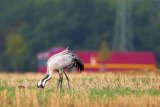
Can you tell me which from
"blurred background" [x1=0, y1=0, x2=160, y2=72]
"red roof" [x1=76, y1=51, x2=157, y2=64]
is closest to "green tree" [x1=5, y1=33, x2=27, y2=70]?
"blurred background" [x1=0, y1=0, x2=160, y2=72]

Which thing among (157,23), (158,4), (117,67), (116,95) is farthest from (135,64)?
(116,95)

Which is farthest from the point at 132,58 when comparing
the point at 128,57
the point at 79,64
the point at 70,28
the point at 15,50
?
the point at 79,64

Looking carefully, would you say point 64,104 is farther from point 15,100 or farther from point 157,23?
point 157,23

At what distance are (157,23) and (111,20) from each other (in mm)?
7340

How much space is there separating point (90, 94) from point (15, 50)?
7864cm

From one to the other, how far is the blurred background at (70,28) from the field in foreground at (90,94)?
73.5 m

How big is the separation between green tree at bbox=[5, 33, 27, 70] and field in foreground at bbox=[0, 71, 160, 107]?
71790mm

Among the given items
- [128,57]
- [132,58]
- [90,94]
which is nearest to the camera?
[90,94]

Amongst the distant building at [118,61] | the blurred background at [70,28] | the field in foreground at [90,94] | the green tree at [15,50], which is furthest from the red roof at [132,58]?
the field in foreground at [90,94]

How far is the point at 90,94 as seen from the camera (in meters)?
27.5

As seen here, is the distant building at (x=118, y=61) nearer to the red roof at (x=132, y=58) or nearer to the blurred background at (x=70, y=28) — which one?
the red roof at (x=132, y=58)

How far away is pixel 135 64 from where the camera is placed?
313 ft

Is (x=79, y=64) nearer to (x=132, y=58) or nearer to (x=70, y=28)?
(x=132, y=58)

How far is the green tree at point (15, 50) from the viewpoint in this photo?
346ft
